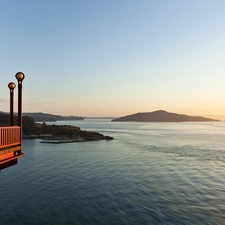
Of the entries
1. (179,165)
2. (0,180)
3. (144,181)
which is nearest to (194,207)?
(144,181)

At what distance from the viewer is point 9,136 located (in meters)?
11.0

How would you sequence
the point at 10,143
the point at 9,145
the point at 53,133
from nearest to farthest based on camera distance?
the point at 9,145
the point at 10,143
the point at 53,133

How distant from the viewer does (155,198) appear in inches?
1161

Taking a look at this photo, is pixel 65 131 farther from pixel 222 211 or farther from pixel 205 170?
pixel 222 211

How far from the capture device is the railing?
10289mm

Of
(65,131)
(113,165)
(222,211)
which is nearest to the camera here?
(222,211)

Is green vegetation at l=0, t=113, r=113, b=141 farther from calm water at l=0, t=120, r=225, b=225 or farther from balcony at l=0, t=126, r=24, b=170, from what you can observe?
balcony at l=0, t=126, r=24, b=170

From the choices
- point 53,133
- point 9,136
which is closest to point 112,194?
point 9,136

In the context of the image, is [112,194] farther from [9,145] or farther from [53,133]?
[53,133]

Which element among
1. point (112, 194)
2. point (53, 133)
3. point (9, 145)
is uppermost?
point (9, 145)

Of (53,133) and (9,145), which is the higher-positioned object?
(9,145)

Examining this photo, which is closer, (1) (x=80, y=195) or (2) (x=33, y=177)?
(1) (x=80, y=195)

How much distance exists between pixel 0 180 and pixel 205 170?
37.1m

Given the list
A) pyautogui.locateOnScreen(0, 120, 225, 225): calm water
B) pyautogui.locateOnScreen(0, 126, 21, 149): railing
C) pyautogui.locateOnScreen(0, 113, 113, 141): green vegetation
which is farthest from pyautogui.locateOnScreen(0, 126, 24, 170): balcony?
pyautogui.locateOnScreen(0, 113, 113, 141): green vegetation
